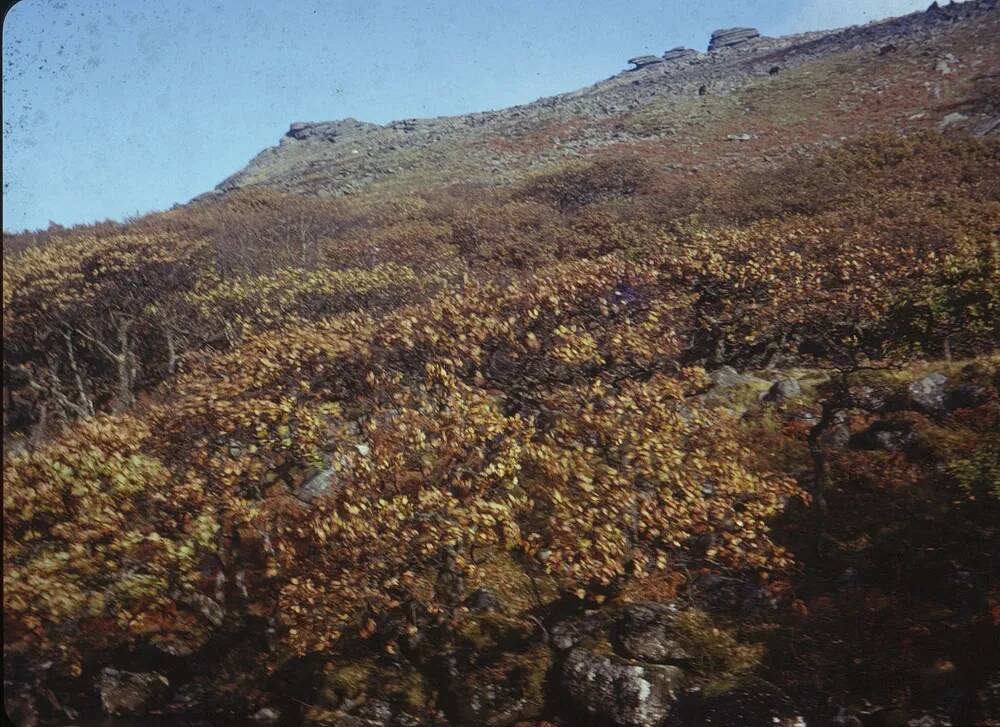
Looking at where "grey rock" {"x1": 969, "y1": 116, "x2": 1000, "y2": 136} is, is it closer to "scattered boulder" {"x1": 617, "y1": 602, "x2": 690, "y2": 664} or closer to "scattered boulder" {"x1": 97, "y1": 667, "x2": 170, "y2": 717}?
"scattered boulder" {"x1": 617, "y1": 602, "x2": 690, "y2": 664}

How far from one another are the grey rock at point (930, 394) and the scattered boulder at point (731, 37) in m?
101

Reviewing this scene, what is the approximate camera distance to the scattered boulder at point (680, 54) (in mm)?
101625

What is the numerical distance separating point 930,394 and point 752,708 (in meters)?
7.95

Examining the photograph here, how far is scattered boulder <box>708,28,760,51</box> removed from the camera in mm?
98375

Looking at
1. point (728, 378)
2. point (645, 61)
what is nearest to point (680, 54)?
point (645, 61)

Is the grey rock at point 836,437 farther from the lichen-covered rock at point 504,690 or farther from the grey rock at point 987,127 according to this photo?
the grey rock at point 987,127

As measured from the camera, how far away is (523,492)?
10.2 meters

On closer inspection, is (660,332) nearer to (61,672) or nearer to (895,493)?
(895,493)

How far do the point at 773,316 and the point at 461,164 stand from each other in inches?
1665

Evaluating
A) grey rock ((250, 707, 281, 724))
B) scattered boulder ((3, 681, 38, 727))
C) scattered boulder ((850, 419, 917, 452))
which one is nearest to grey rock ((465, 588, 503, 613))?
grey rock ((250, 707, 281, 724))

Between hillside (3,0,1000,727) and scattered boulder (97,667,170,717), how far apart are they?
50 millimetres

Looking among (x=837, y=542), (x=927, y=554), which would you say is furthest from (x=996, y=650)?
(x=837, y=542)

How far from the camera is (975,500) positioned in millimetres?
9406

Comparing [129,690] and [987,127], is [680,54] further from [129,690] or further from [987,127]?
[129,690]
